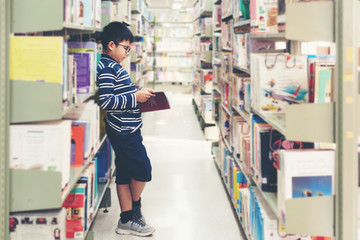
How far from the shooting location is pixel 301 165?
1829 mm

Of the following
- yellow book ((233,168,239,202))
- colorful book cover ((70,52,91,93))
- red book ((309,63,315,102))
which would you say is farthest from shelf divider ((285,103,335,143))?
yellow book ((233,168,239,202))

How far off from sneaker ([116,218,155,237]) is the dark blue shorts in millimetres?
341

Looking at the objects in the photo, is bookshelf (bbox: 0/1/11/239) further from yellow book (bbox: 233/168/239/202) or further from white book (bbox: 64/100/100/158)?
yellow book (bbox: 233/168/239/202)

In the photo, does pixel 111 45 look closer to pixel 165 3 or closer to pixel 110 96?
pixel 110 96

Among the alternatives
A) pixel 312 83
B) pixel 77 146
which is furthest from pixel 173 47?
pixel 312 83

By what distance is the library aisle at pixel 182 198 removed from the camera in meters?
3.10

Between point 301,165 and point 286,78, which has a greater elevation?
point 286,78

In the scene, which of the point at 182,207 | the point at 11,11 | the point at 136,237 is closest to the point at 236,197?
the point at 182,207

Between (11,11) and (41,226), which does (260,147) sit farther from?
(11,11)

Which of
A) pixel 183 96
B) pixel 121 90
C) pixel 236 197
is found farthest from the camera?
pixel 183 96

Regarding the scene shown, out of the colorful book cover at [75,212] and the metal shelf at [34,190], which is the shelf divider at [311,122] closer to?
the metal shelf at [34,190]

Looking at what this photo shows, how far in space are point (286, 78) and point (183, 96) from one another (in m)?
9.73

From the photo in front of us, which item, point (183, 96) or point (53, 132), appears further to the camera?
point (183, 96)

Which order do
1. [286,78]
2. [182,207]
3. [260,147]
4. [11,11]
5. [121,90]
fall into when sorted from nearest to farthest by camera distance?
[11,11], [286,78], [260,147], [121,90], [182,207]
